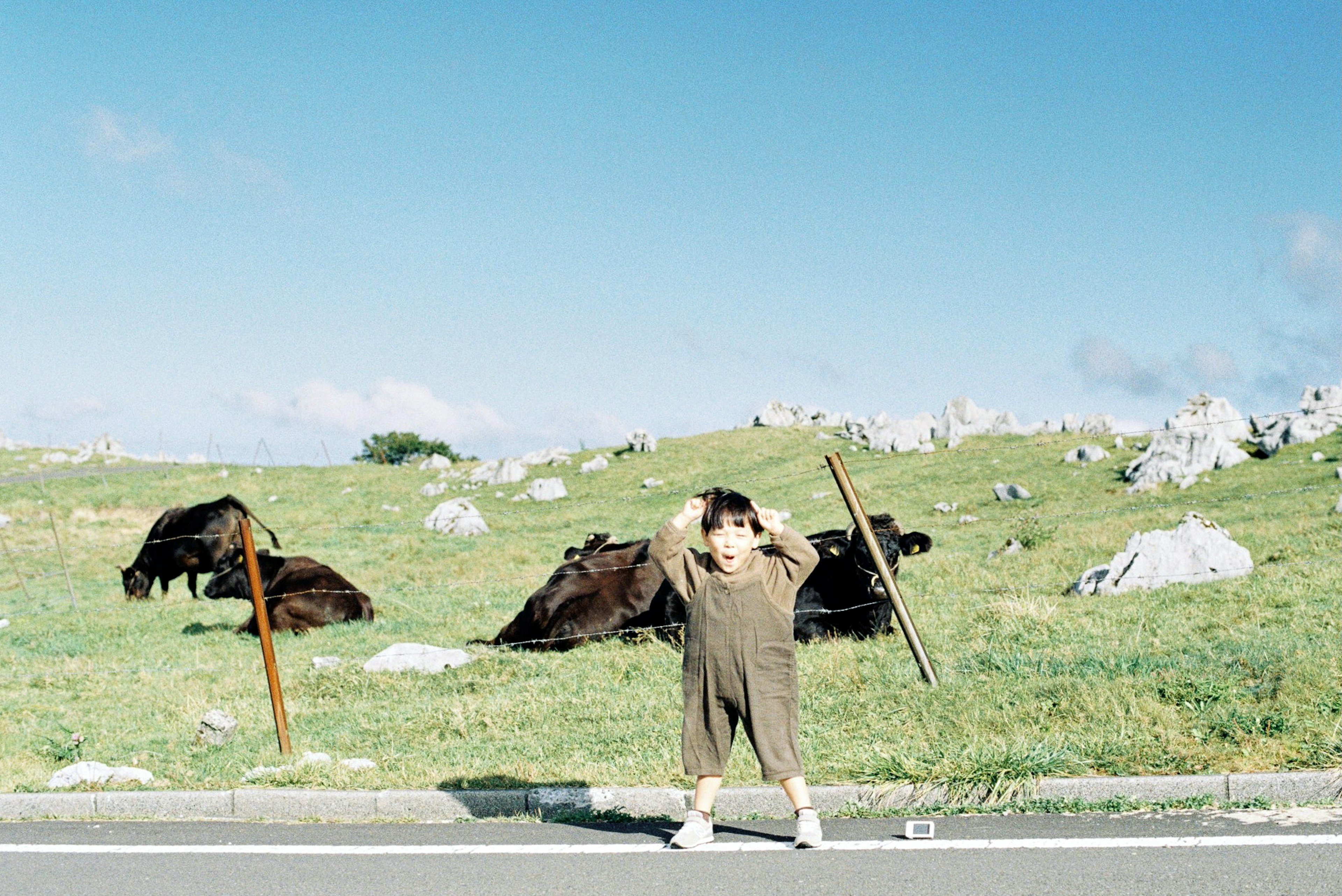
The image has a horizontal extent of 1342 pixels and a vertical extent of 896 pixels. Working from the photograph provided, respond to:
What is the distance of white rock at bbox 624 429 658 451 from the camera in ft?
161

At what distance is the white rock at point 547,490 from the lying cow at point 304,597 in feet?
71.0

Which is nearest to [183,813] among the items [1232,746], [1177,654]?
[1232,746]

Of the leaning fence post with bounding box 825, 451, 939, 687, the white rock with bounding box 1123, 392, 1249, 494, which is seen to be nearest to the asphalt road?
the leaning fence post with bounding box 825, 451, 939, 687

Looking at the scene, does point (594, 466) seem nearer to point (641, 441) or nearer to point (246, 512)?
point (641, 441)

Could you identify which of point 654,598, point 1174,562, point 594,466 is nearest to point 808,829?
point 654,598

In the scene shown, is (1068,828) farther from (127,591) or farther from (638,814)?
(127,591)

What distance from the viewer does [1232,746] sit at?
6555 millimetres

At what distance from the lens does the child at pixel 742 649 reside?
18.0ft

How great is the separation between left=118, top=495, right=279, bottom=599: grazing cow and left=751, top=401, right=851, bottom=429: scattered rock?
3890cm

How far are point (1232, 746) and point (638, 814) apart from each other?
3384 millimetres

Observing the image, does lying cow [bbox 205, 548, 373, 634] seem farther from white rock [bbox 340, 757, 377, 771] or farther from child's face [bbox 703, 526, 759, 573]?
child's face [bbox 703, 526, 759, 573]

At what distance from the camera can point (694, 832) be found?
568 centimetres

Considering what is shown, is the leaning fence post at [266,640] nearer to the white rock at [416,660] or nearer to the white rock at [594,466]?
the white rock at [416,660]

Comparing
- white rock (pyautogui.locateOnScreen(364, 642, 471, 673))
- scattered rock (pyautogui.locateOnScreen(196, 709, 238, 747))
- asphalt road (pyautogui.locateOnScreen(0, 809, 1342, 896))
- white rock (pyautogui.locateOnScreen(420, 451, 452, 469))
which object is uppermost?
white rock (pyautogui.locateOnScreen(420, 451, 452, 469))
